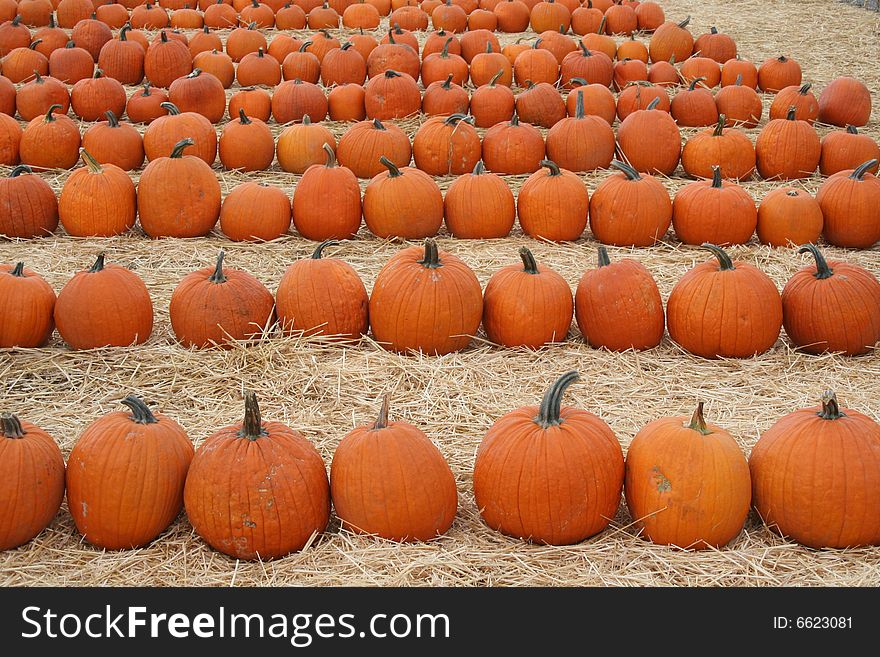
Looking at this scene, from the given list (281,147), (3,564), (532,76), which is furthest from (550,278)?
(532,76)

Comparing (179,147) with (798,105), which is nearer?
(179,147)

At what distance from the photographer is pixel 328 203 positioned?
19.7 ft

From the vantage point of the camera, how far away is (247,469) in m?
3.13

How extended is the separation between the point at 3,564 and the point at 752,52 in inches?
425

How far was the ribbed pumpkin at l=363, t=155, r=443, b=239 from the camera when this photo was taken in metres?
5.96

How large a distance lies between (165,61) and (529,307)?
6.32 metres

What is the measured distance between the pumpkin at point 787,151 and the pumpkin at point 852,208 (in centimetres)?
122

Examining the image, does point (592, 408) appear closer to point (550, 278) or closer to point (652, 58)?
point (550, 278)

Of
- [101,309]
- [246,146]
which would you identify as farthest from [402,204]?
[101,309]

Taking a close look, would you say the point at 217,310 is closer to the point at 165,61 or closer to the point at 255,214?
the point at 255,214

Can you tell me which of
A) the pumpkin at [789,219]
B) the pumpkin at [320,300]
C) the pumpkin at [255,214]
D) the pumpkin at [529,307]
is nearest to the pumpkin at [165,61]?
the pumpkin at [255,214]

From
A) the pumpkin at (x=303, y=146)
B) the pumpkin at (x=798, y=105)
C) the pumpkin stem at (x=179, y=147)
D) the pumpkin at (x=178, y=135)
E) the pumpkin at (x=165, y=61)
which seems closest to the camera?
the pumpkin stem at (x=179, y=147)

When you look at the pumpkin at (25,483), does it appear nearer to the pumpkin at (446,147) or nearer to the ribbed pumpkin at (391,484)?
the ribbed pumpkin at (391,484)

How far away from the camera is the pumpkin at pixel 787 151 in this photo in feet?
24.0
